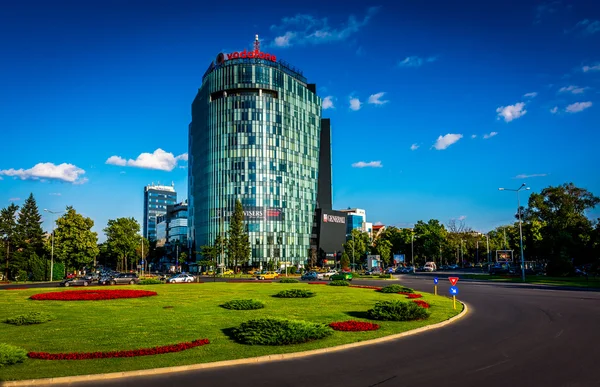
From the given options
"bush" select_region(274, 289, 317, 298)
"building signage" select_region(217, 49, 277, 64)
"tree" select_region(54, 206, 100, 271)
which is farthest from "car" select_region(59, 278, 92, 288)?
"building signage" select_region(217, 49, 277, 64)

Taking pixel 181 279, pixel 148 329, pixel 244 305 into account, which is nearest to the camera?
pixel 148 329

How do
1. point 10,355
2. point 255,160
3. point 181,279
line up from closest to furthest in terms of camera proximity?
point 10,355 → point 181,279 → point 255,160

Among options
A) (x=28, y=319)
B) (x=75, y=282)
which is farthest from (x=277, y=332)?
(x=75, y=282)

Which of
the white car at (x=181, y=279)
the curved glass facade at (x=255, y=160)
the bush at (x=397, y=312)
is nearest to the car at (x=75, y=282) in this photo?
the white car at (x=181, y=279)

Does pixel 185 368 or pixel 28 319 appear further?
pixel 28 319

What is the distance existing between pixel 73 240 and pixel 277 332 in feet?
256

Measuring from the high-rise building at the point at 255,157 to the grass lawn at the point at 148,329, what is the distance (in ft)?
310

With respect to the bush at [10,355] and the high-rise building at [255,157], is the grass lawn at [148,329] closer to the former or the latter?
the bush at [10,355]

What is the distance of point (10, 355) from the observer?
12.8m

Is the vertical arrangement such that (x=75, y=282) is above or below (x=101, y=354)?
below

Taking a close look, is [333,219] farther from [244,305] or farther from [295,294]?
[244,305]

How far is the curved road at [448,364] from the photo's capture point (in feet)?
37.3

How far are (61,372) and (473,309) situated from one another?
22.9 metres

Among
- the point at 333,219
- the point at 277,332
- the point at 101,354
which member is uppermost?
the point at 333,219
